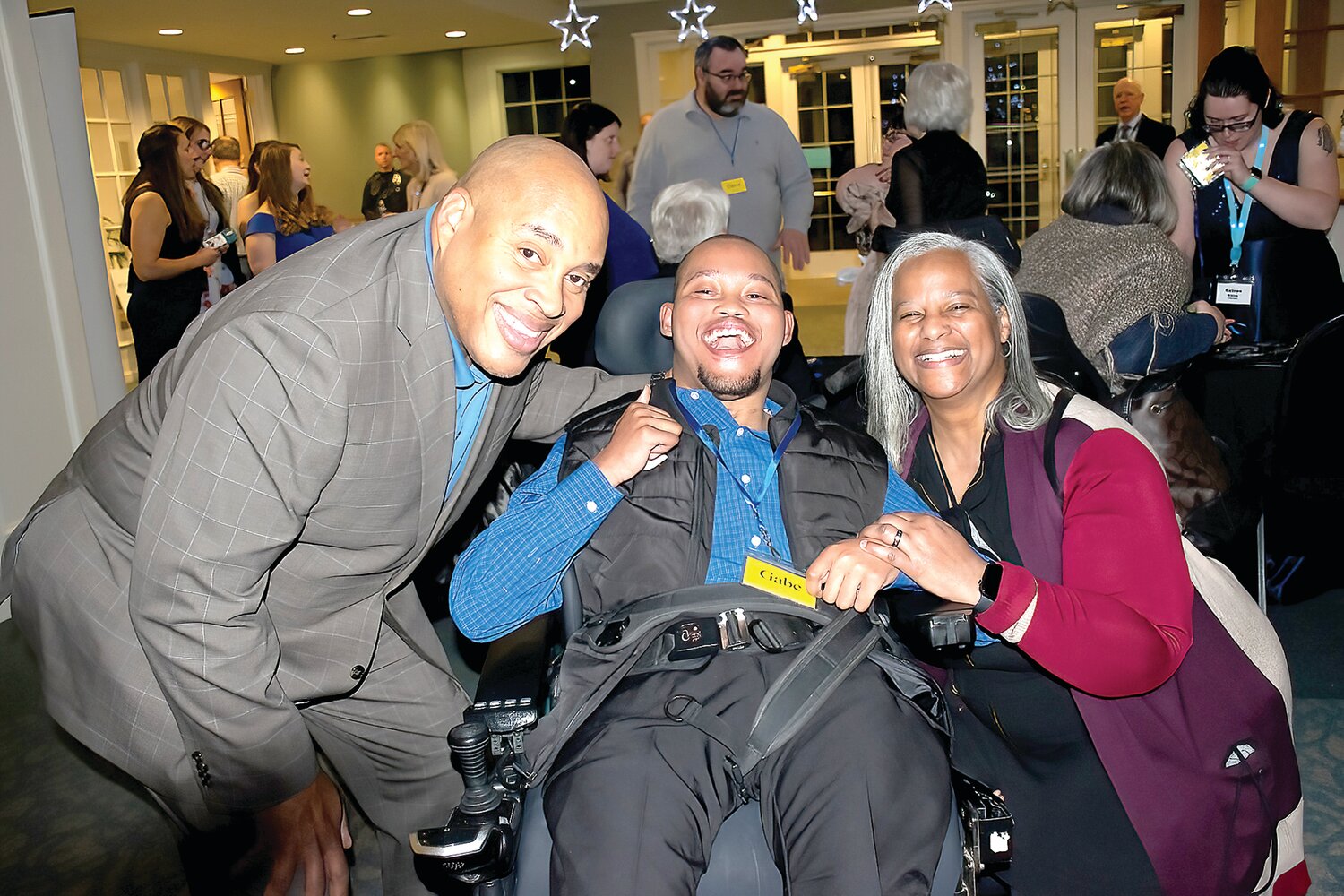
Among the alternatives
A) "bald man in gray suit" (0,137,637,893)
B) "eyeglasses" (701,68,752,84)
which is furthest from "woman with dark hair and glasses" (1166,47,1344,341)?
"bald man in gray suit" (0,137,637,893)

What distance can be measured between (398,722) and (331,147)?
40.1 ft

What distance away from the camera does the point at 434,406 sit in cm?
149

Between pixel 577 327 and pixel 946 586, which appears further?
pixel 577 327

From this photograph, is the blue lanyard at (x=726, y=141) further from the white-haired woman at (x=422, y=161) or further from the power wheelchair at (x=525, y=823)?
the power wheelchair at (x=525, y=823)

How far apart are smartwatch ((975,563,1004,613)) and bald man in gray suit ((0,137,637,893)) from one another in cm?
72

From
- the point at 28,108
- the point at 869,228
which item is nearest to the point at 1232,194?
the point at 869,228

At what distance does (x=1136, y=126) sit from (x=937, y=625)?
6.00 meters

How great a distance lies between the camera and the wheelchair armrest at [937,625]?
1459mm

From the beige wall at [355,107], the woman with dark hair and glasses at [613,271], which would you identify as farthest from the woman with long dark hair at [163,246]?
the beige wall at [355,107]

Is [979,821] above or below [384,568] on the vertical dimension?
below

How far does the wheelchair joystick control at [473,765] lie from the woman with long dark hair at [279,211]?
13.3ft

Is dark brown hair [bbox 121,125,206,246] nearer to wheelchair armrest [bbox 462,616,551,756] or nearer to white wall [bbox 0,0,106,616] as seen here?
white wall [bbox 0,0,106,616]

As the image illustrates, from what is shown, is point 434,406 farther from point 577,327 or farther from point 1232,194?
point 1232,194

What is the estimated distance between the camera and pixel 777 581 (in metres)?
1.65
